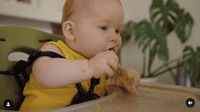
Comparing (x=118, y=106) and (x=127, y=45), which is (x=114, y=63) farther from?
(x=127, y=45)

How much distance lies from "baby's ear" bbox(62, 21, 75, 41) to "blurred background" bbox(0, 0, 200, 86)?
33cm

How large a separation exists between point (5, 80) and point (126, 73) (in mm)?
265

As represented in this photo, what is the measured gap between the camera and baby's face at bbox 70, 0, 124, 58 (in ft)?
2.02

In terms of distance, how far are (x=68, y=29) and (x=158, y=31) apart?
1369mm

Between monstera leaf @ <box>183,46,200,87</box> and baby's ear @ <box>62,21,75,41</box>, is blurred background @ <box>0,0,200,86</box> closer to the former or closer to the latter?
monstera leaf @ <box>183,46,200,87</box>

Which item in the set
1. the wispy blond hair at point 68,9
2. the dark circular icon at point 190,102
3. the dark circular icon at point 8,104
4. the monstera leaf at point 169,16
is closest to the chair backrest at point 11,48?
the dark circular icon at point 8,104

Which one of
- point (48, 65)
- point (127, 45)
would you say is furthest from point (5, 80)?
point (127, 45)

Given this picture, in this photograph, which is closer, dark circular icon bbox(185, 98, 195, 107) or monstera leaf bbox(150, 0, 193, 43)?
dark circular icon bbox(185, 98, 195, 107)

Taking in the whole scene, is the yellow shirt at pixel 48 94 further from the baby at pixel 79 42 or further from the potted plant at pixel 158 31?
the potted plant at pixel 158 31

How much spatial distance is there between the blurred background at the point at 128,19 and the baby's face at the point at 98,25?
0.36 m

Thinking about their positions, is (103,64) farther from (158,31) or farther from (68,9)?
(158,31)

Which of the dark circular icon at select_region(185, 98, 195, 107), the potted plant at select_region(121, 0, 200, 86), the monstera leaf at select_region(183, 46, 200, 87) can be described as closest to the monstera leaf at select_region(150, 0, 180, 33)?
the potted plant at select_region(121, 0, 200, 86)

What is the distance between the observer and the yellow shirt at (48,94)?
0.59 meters

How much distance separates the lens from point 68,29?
64cm
